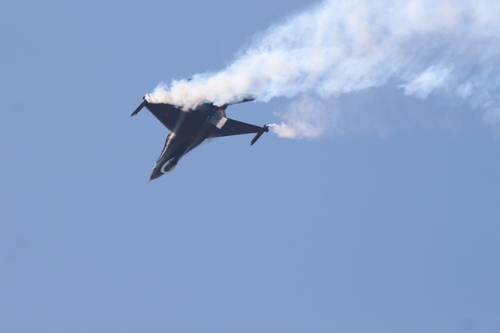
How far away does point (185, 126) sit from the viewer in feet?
139

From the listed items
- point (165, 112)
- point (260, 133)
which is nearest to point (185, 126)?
point (165, 112)

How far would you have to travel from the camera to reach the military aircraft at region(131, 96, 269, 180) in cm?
4178

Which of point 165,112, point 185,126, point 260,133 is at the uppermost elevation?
point 260,133

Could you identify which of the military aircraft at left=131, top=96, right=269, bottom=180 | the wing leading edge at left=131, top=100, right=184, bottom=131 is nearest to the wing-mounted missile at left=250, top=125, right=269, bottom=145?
the military aircraft at left=131, top=96, right=269, bottom=180

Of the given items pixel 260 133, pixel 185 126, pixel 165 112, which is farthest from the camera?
pixel 260 133

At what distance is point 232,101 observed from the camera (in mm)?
Result: 38719

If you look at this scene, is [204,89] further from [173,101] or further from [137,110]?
[137,110]

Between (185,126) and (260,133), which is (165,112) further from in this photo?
(260,133)

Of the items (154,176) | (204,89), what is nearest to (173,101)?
(204,89)

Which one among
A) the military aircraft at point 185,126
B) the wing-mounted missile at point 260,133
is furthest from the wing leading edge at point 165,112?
the wing-mounted missile at point 260,133

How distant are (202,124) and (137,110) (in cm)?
455

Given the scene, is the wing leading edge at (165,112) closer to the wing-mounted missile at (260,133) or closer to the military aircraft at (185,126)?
the military aircraft at (185,126)

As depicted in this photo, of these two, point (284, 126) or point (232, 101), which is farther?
point (284, 126)

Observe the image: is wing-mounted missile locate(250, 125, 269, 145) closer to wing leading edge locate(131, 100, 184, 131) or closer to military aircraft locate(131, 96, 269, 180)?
military aircraft locate(131, 96, 269, 180)
